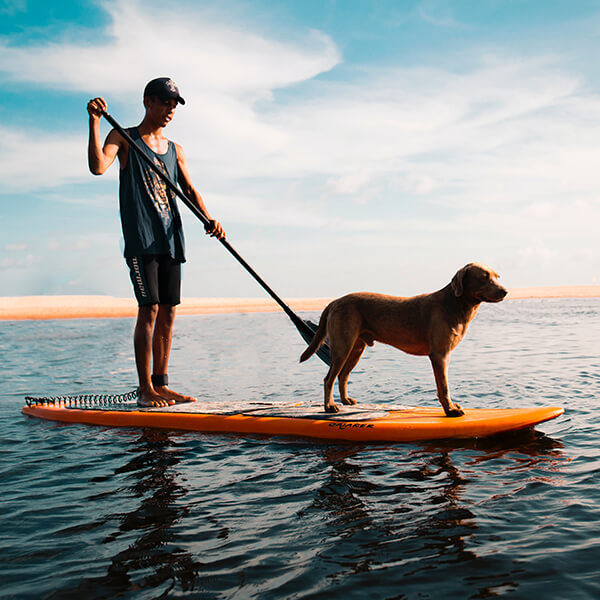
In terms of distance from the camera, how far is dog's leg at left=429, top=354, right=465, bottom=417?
5434 millimetres

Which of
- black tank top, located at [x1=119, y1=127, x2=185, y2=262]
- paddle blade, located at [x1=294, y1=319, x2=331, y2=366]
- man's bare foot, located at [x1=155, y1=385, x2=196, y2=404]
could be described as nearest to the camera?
black tank top, located at [x1=119, y1=127, x2=185, y2=262]

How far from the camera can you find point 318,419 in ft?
18.8

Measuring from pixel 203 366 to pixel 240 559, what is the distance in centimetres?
1027

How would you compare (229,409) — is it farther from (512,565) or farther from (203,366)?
(203,366)

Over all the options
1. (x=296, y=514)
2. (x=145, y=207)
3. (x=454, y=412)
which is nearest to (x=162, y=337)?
(x=145, y=207)

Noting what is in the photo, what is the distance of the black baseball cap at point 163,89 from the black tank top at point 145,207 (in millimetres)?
479

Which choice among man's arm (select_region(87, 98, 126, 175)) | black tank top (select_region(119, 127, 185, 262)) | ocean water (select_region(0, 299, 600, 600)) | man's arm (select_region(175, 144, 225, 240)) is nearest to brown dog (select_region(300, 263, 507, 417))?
ocean water (select_region(0, 299, 600, 600))

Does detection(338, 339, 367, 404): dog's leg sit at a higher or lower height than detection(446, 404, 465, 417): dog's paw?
higher

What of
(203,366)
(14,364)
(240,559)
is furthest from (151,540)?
(14,364)

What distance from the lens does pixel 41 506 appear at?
3949mm

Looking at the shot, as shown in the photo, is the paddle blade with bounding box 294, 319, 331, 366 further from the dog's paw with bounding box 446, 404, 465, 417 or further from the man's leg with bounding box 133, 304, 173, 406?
the man's leg with bounding box 133, 304, 173, 406

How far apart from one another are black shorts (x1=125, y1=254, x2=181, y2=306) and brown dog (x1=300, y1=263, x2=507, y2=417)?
185 centimetres

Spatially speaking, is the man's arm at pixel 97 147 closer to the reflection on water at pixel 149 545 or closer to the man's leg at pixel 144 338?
the man's leg at pixel 144 338

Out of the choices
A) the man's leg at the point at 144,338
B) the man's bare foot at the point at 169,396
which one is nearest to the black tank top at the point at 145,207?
the man's leg at the point at 144,338
